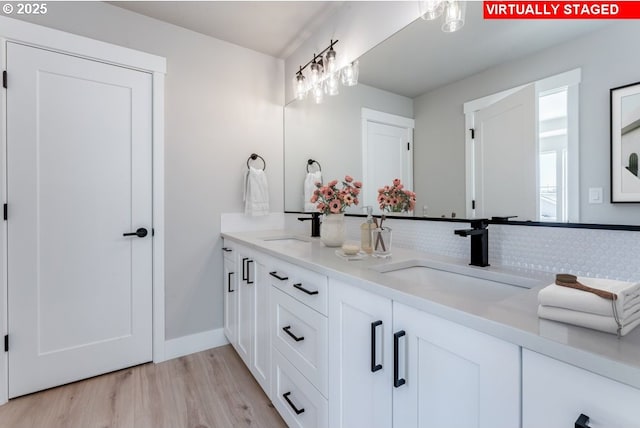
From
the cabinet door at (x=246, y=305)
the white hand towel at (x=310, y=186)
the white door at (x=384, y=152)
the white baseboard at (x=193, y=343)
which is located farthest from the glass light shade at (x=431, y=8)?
the white baseboard at (x=193, y=343)

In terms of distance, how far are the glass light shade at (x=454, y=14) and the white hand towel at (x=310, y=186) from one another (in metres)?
1.26

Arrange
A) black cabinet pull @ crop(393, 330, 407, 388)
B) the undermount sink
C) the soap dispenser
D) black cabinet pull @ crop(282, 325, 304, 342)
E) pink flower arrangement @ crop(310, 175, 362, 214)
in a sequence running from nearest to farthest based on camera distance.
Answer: black cabinet pull @ crop(393, 330, 407, 388), the undermount sink, black cabinet pull @ crop(282, 325, 304, 342), the soap dispenser, pink flower arrangement @ crop(310, 175, 362, 214)

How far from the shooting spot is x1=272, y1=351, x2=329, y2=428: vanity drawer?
1153 mm

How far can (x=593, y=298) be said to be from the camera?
55 cm

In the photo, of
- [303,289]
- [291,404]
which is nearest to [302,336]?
[303,289]

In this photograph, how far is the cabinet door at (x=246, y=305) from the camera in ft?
5.78

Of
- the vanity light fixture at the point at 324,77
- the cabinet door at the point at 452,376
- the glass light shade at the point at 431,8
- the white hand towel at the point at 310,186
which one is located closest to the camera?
the cabinet door at the point at 452,376

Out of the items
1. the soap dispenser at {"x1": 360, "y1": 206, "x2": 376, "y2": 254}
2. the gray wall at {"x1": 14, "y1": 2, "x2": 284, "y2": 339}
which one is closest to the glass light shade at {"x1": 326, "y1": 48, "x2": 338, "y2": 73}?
the gray wall at {"x1": 14, "y1": 2, "x2": 284, "y2": 339}

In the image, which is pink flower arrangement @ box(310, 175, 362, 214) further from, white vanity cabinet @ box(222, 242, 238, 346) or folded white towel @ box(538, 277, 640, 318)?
folded white towel @ box(538, 277, 640, 318)

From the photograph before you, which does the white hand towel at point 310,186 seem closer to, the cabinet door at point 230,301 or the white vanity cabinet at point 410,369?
the cabinet door at point 230,301

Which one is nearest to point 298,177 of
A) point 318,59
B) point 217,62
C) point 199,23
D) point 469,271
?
point 318,59

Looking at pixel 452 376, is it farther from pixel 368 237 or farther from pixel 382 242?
pixel 368 237

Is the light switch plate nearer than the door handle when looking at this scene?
Yes

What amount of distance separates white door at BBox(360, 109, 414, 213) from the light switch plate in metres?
0.71
